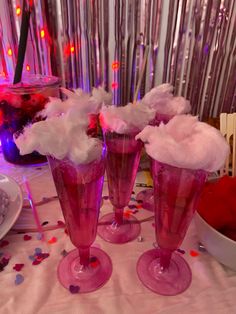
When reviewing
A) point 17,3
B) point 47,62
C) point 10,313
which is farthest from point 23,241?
point 17,3

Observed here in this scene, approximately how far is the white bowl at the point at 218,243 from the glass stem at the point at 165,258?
78 mm

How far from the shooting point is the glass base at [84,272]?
1.58ft

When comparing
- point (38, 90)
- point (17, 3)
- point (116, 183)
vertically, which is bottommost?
point (116, 183)

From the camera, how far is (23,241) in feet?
1.88

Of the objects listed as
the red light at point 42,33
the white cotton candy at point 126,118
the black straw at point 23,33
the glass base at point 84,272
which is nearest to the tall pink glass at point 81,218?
the glass base at point 84,272

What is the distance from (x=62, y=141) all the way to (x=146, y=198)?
437 mm

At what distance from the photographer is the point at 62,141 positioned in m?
0.35

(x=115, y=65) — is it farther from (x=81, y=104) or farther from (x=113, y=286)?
(x=113, y=286)

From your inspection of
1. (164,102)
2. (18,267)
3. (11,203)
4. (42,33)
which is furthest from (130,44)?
(18,267)

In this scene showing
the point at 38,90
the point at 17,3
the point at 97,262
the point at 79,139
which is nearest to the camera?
the point at 79,139

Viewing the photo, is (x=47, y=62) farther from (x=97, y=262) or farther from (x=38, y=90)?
(x=97, y=262)

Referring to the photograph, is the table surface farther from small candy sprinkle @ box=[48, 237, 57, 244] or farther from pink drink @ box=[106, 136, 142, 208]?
pink drink @ box=[106, 136, 142, 208]

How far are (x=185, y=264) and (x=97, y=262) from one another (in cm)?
19

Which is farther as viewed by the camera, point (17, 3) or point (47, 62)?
point (47, 62)
